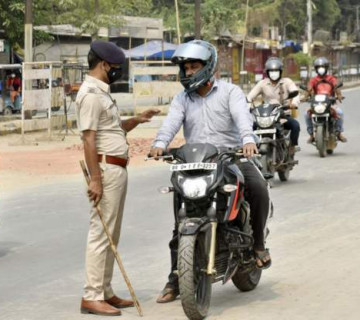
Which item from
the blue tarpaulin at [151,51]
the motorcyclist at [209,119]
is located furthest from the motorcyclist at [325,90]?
the blue tarpaulin at [151,51]

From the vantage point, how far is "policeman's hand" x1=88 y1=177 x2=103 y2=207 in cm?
617

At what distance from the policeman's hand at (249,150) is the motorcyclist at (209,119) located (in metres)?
0.16

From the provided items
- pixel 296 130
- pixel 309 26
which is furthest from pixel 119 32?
pixel 296 130

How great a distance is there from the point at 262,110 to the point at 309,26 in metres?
49.8

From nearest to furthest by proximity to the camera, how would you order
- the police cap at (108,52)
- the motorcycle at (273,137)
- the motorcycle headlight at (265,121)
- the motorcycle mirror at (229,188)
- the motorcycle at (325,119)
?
the motorcycle mirror at (229,188)
the police cap at (108,52)
the motorcycle at (273,137)
the motorcycle headlight at (265,121)
the motorcycle at (325,119)

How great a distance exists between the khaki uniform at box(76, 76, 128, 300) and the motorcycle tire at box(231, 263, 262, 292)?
0.92m

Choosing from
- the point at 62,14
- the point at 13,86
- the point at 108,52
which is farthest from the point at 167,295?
the point at 62,14

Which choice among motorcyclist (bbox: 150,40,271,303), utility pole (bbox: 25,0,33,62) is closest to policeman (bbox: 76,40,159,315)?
motorcyclist (bbox: 150,40,271,303)

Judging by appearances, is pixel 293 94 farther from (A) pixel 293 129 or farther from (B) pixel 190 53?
(B) pixel 190 53

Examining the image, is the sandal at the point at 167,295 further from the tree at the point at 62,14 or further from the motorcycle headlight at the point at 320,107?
the tree at the point at 62,14

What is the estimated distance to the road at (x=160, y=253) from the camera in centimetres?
649

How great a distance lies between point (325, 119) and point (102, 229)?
1135 cm

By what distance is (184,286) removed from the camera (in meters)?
5.85

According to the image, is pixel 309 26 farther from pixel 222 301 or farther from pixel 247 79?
pixel 222 301
